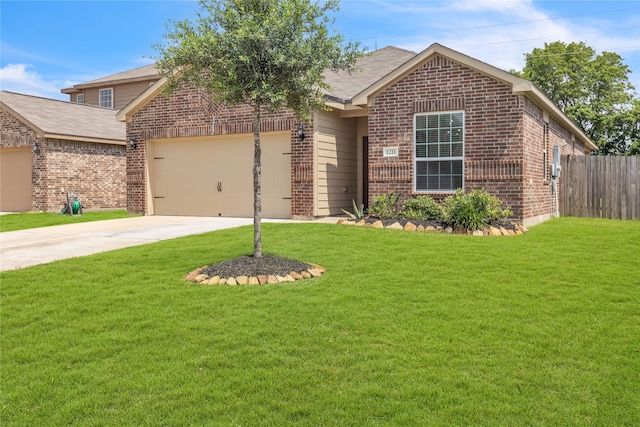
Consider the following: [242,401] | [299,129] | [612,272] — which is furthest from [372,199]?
[242,401]

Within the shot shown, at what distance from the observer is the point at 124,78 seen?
28.2m

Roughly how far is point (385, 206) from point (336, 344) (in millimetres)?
8123

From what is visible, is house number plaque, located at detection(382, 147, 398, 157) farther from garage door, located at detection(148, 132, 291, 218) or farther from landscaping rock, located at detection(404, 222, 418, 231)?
garage door, located at detection(148, 132, 291, 218)

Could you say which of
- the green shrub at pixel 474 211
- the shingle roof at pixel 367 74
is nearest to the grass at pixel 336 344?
the green shrub at pixel 474 211

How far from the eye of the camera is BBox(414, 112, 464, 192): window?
40.8 ft

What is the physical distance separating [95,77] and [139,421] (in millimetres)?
31110

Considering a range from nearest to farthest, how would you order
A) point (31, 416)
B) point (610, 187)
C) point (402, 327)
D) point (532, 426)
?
point (532, 426)
point (31, 416)
point (402, 327)
point (610, 187)

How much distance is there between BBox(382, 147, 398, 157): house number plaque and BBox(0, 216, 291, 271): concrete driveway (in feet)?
13.1

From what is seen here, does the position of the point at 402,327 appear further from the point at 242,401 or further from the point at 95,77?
the point at 95,77

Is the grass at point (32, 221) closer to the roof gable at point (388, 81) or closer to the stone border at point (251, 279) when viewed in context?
the roof gable at point (388, 81)

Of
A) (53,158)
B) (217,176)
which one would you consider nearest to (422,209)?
(217,176)

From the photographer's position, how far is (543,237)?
10.1m

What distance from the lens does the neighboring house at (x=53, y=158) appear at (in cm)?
1906

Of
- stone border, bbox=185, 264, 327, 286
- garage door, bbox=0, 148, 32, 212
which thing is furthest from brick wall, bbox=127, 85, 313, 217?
stone border, bbox=185, 264, 327, 286
